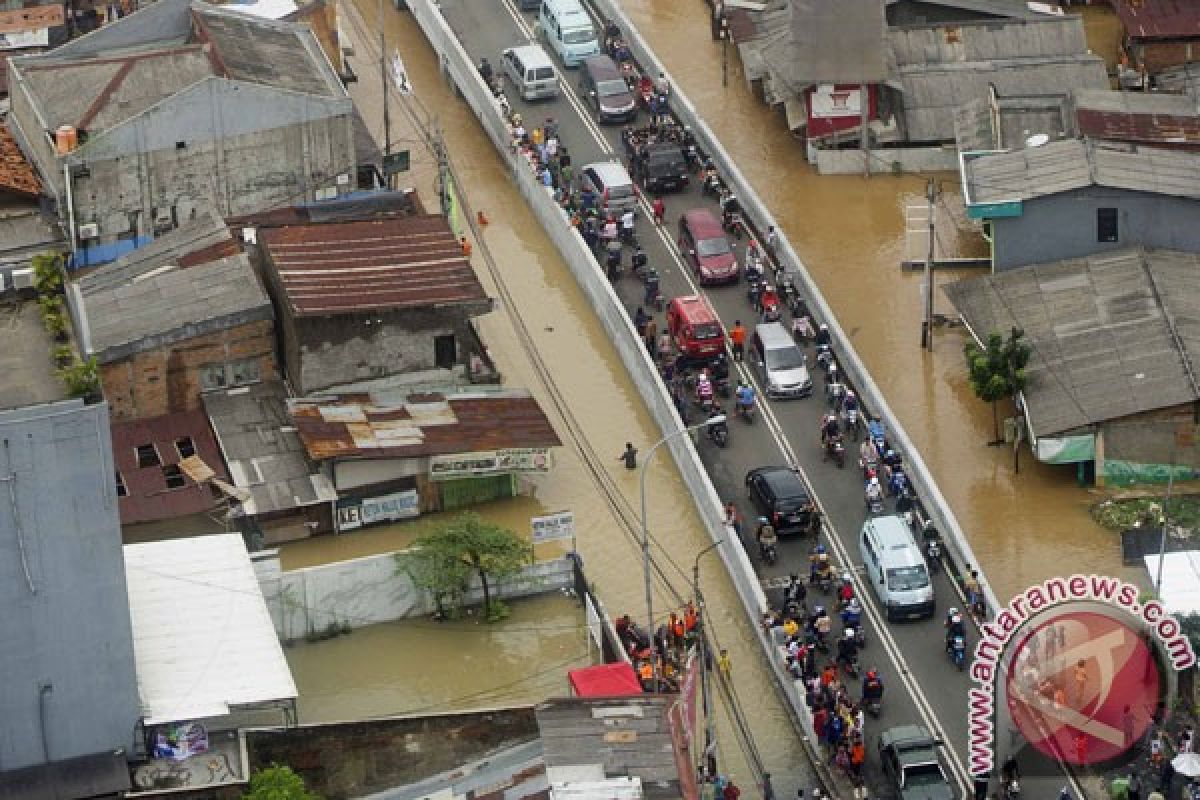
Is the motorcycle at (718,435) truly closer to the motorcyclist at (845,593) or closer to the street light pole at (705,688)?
the motorcyclist at (845,593)

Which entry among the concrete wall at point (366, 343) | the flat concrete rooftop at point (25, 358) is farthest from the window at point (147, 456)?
the concrete wall at point (366, 343)

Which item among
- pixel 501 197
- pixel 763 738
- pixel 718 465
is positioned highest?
pixel 501 197

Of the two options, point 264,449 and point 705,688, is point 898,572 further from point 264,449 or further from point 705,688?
point 264,449

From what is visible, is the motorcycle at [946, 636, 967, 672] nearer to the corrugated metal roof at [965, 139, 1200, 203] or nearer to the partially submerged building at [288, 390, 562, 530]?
the partially submerged building at [288, 390, 562, 530]

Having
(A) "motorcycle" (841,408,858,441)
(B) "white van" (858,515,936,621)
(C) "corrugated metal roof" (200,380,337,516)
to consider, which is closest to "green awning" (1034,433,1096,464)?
(A) "motorcycle" (841,408,858,441)

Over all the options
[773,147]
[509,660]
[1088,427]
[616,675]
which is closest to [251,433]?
[509,660]

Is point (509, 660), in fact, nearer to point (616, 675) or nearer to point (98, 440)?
point (616, 675)

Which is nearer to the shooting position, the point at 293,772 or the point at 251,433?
the point at 293,772
